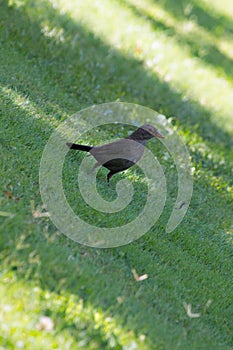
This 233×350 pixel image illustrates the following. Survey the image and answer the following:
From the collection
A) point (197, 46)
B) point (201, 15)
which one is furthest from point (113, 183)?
point (201, 15)

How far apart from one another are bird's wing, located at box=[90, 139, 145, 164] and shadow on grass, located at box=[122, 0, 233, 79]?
6.07m

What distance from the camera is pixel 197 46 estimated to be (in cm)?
1161

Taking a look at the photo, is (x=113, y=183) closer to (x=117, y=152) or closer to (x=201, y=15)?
(x=117, y=152)

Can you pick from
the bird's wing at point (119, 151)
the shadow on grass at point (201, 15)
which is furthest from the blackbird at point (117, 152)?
the shadow on grass at point (201, 15)

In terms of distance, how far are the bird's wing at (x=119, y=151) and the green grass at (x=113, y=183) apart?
0.36m

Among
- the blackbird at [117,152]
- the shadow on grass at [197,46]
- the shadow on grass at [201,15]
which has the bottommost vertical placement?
the shadow on grass at [197,46]

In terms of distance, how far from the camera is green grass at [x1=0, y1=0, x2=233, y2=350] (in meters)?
4.04

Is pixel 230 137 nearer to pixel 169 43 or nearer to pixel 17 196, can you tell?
pixel 169 43

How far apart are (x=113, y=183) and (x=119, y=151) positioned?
24.9 inches

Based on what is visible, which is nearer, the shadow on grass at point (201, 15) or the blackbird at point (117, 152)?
the blackbird at point (117, 152)

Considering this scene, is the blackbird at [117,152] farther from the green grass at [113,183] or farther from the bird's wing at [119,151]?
the green grass at [113,183]

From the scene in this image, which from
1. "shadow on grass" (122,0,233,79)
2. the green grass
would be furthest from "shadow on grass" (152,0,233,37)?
"shadow on grass" (122,0,233,79)

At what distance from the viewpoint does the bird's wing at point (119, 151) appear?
5437mm

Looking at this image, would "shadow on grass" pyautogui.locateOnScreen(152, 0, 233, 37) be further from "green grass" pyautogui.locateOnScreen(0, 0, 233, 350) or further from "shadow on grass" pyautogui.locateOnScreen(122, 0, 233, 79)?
"shadow on grass" pyautogui.locateOnScreen(122, 0, 233, 79)
